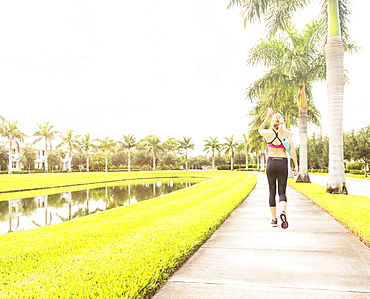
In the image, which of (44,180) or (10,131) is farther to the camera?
(10,131)

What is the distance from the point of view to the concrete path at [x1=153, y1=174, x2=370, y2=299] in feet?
10.7

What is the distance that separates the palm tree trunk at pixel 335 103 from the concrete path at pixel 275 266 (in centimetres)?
683

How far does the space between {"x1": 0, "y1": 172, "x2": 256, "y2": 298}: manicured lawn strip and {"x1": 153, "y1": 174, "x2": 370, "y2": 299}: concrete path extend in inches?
11.4

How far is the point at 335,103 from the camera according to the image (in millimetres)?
12656

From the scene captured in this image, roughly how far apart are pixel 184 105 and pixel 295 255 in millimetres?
72006

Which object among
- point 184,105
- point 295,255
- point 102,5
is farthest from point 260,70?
point 184,105

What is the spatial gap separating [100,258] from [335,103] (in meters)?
12.0

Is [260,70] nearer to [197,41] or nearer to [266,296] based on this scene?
[197,41]

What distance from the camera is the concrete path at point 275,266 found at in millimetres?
3266

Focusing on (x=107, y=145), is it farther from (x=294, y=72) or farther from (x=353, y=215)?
(x=353, y=215)

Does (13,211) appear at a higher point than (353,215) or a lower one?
lower

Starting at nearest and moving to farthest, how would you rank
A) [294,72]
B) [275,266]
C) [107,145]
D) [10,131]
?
[275,266] → [294,72] → [10,131] → [107,145]

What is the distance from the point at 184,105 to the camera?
75312mm

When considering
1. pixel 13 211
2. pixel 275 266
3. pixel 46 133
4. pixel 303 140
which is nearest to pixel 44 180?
pixel 13 211
